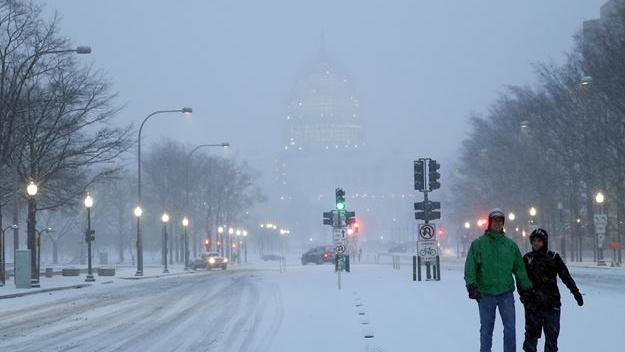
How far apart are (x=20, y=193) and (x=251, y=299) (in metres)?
20.6

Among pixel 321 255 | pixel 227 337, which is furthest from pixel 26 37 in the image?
pixel 321 255

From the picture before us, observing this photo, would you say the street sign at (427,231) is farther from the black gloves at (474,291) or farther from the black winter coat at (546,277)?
the black gloves at (474,291)

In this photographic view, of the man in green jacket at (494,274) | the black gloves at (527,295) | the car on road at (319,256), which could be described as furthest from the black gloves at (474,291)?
the car on road at (319,256)

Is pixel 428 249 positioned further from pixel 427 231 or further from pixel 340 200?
pixel 340 200

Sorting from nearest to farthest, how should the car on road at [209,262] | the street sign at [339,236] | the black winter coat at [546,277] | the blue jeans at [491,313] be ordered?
1. the black winter coat at [546,277]
2. the blue jeans at [491,313]
3. the street sign at [339,236]
4. the car on road at [209,262]

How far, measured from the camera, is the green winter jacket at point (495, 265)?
13.2 meters

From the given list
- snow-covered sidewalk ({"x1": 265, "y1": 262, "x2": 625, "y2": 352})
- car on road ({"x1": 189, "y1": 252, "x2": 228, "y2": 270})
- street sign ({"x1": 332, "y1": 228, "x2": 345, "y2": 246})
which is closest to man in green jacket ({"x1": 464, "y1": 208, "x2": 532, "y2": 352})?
snow-covered sidewalk ({"x1": 265, "y1": 262, "x2": 625, "y2": 352})

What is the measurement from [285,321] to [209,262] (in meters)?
56.6

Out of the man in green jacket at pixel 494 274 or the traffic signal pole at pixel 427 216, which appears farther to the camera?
the traffic signal pole at pixel 427 216

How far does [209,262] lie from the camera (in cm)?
7719

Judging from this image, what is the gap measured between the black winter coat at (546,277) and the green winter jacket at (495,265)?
0.12 meters

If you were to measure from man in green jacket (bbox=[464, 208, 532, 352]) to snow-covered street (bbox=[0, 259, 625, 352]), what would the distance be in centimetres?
200

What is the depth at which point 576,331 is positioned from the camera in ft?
57.4

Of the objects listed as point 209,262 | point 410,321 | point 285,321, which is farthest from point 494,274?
point 209,262
